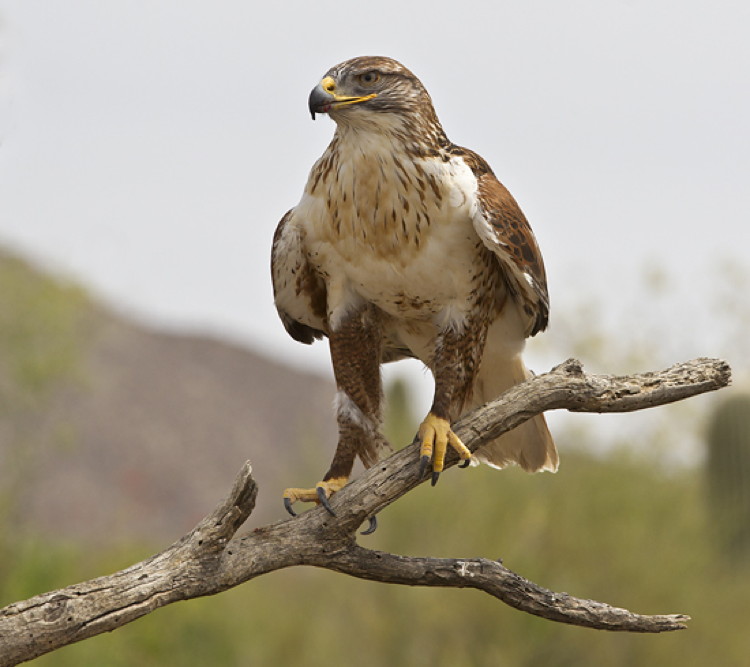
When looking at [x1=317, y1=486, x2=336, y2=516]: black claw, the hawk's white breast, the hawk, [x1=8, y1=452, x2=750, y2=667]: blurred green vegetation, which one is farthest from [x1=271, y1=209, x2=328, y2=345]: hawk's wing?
[x1=8, y1=452, x2=750, y2=667]: blurred green vegetation

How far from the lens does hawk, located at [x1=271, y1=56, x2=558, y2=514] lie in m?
4.10

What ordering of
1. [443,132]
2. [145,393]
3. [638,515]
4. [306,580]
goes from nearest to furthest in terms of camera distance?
[443,132], [638,515], [306,580], [145,393]

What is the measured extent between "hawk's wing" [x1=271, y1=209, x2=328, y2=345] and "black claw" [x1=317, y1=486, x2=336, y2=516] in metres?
0.92

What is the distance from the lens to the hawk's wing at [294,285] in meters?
4.46

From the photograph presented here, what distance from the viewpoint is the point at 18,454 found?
1798 centimetres

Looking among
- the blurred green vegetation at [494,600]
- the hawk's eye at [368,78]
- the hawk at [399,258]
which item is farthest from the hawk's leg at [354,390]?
the blurred green vegetation at [494,600]

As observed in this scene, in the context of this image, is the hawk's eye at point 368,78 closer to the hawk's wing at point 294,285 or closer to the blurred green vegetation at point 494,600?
the hawk's wing at point 294,285

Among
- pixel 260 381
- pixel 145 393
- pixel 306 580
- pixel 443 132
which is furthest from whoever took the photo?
pixel 260 381

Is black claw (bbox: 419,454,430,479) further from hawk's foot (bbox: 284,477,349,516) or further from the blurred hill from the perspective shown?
the blurred hill

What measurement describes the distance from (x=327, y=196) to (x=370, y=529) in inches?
53.3

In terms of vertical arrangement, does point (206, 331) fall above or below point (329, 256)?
above

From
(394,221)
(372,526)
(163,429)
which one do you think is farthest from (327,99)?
(163,429)

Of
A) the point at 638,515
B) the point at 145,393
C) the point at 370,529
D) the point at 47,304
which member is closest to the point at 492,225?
the point at 370,529

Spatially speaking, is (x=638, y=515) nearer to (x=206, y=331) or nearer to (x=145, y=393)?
(x=145, y=393)
